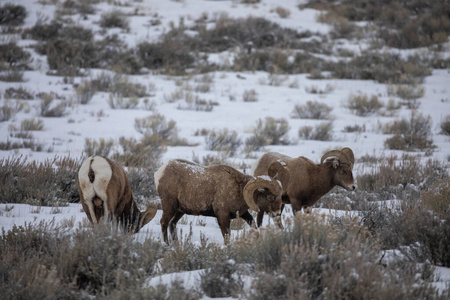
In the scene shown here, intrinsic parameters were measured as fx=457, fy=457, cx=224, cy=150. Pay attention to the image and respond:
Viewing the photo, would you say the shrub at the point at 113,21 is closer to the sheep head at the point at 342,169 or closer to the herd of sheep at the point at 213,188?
the herd of sheep at the point at 213,188

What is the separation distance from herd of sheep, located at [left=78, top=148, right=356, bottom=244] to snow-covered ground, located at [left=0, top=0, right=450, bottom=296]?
57 cm

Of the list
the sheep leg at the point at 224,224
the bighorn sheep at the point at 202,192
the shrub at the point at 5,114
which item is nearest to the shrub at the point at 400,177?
the bighorn sheep at the point at 202,192

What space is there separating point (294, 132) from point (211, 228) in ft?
26.6

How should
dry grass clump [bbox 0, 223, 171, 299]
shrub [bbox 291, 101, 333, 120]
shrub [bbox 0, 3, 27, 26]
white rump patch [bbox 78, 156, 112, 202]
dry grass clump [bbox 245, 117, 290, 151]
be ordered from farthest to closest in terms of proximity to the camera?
shrub [bbox 0, 3, 27, 26] → shrub [bbox 291, 101, 333, 120] → dry grass clump [bbox 245, 117, 290, 151] → white rump patch [bbox 78, 156, 112, 202] → dry grass clump [bbox 0, 223, 171, 299]

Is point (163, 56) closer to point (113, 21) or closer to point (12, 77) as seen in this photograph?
point (113, 21)

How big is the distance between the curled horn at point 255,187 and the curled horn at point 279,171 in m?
0.61

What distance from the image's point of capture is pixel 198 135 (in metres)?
13.8

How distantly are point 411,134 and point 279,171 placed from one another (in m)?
8.10

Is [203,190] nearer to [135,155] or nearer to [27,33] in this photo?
[135,155]

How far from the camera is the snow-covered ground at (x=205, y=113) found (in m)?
11.3

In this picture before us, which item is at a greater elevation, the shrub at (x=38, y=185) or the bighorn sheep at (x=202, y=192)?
the bighorn sheep at (x=202, y=192)

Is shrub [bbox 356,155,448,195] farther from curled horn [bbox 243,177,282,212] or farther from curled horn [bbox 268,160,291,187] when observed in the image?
curled horn [bbox 243,177,282,212]

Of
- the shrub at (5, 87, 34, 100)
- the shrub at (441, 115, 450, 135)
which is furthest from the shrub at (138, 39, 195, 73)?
the shrub at (441, 115, 450, 135)

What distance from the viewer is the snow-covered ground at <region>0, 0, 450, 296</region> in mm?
11258
